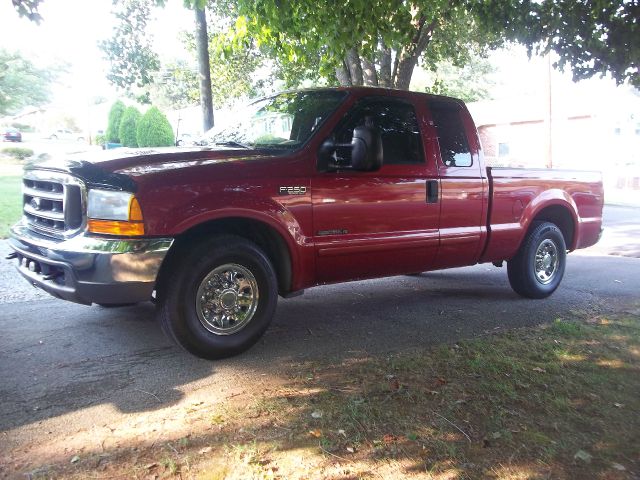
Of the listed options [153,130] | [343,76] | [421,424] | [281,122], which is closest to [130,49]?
[343,76]

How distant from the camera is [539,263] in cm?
636

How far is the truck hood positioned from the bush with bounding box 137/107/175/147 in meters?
18.6

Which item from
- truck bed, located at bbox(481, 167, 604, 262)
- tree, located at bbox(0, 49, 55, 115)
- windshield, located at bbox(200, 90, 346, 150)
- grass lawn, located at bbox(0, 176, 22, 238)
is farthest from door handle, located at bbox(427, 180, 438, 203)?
tree, located at bbox(0, 49, 55, 115)

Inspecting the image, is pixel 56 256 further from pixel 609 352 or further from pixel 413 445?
pixel 609 352

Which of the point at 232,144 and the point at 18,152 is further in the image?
the point at 18,152

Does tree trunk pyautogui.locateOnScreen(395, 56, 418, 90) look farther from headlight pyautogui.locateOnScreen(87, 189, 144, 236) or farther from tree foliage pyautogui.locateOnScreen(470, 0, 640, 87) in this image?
headlight pyautogui.locateOnScreen(87, 189, 144, 236)

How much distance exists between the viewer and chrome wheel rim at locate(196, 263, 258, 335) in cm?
398

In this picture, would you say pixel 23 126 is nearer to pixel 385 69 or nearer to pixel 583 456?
pixel 385 69

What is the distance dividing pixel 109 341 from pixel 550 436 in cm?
330

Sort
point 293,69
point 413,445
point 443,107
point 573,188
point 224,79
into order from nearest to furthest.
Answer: point 413,445 → point 443,107 → point 573,188 → point 293,69 → point 224,79

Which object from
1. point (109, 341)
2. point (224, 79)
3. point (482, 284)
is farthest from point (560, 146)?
point (109, 341)

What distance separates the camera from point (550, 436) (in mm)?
3115

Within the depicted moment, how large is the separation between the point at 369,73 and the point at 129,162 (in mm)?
6778

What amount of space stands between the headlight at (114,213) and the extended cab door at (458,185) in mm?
2809
